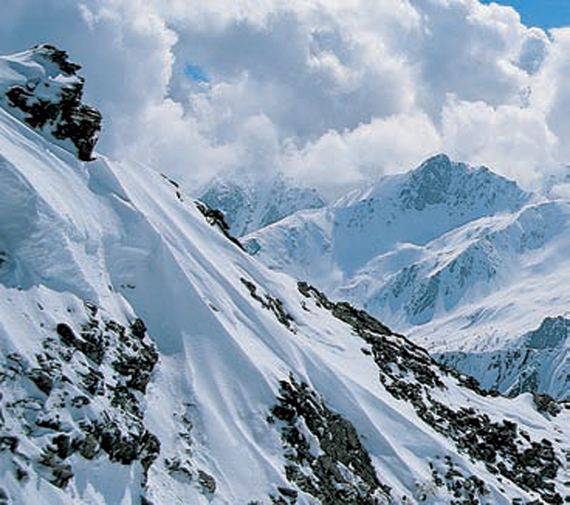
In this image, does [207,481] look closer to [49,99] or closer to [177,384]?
[177,384]

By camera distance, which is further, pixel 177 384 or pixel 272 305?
pixel 272 305

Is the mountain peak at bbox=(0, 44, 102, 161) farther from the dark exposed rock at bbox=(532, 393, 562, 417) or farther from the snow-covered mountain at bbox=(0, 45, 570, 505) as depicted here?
the dark exposed rock at bbox=(532, 393, 562, 417)

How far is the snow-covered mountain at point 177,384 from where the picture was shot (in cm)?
2767

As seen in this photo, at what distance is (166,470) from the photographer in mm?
32094

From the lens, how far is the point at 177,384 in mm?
38375

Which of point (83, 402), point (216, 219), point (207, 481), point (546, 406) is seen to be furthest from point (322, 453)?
point (546, 406)

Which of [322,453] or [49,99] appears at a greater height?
[49,99]

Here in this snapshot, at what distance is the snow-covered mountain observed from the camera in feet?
90.8

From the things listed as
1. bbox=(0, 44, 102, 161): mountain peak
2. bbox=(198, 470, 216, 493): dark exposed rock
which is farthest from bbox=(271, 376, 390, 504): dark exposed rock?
bbox=(0, 44, 102, 161): mountain peak

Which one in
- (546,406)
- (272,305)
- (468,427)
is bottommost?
(272,305)

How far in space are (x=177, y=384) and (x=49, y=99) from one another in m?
21.2

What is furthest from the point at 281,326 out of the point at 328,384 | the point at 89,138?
the point at 89,138

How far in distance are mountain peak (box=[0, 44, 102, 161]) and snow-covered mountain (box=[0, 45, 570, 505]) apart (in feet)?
3.70

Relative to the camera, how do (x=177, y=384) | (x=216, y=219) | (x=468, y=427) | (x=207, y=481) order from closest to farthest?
(x=207, y=481) → (x=177, y=384) → (x=468, y=427) → (x=216, y=219)
